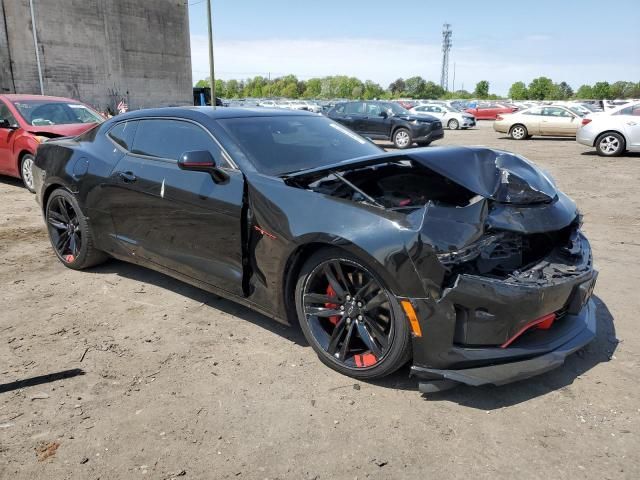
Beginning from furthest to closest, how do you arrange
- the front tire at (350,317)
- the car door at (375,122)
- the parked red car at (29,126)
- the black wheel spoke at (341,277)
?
the car door at (375,122) → the parked red car at (29,126) → the black wheel spoke at (341,277) → the front tire at (350,317)

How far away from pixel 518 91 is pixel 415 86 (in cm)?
2492

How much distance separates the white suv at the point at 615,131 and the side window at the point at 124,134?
13646 mm

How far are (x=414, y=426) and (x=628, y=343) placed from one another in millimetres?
1799

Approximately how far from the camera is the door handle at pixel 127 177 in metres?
4.12

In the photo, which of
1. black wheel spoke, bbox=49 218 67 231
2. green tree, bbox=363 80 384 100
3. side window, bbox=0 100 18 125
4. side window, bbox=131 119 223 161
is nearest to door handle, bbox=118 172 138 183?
side window, bbox=131 119 223 161

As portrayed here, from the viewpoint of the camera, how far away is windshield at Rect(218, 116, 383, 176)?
361 centimetres

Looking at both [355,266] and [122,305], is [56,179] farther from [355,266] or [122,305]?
[355,266]

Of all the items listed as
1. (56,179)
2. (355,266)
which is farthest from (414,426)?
(56,179)

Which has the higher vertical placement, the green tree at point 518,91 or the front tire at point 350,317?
the green tree at point 518,91

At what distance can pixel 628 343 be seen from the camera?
341 cm

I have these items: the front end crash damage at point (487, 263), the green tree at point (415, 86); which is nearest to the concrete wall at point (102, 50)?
the front end crash damage at point (487, 263)

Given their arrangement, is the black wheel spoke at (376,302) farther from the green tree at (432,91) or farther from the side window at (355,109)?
the green tree at (432,91)

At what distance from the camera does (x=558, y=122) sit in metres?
20.6

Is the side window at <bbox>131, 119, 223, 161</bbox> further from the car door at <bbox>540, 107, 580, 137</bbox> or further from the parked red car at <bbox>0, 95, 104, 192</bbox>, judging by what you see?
the car door at <bbox>540, 107, 580, 137</bbox>
